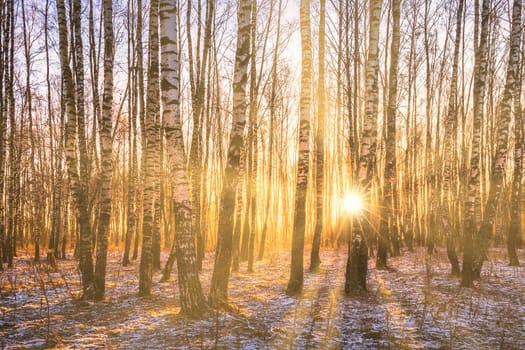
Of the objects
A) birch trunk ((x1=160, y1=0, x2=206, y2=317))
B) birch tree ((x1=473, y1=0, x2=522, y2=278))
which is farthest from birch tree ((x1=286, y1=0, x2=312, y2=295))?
birch tree ((x1=473, y1=0, x2=522, y2=278))

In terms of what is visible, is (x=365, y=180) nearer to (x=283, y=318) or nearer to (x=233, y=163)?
(x=233, y=163)

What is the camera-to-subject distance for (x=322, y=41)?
440 inches

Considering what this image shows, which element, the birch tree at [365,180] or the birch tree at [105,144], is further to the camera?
the birch tree at [365,180]

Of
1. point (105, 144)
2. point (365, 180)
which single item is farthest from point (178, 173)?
point (365, 180)

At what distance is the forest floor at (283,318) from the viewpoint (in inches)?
197

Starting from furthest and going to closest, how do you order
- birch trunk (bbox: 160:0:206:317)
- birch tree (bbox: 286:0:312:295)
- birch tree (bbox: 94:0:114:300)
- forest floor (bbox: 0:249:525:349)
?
birch tree (bbox: 286:0:312:295) < birch tree (bbox: 94:0:114:300) < birch trunk (bbox: 160:0:206:317) < forest floor (bbox: 0:249:525:349)

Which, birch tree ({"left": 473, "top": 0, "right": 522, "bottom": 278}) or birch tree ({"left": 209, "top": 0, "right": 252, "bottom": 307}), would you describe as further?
birch tree ({"left": 473, "top": 0, "right": 522, "bottom": 278})

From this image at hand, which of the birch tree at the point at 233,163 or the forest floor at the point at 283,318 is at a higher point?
the birch tree at the point at 233,163

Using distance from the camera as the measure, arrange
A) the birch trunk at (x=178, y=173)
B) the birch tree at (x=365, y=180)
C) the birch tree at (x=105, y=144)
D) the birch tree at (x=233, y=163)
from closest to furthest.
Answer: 1. the birch trunk at (x=178, y=173)
2. the birch tree at (x=233, y=163)
3. the birch tree at (x=105, y=144)
4. the birch tree at (x=365, y=180)

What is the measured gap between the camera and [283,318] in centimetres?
630

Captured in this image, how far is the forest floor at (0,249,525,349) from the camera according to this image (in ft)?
16.4

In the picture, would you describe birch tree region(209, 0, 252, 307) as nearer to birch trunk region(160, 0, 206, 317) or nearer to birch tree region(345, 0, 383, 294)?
birch trunk region(160, 0, 206, 317)

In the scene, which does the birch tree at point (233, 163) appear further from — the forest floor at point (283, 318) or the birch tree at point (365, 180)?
the birch tree at point (365, 180)

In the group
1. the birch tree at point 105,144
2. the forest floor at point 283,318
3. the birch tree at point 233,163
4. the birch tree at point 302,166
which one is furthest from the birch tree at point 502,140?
the birch tree at point 105,144
